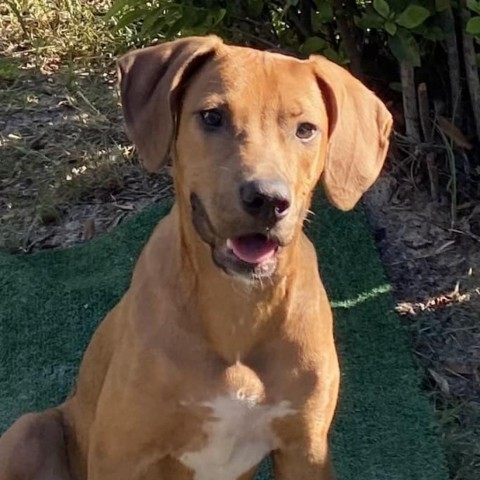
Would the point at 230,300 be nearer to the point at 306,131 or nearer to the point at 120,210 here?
the point at 306,131

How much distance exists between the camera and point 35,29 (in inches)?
259

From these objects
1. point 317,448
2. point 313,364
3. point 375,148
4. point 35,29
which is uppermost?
point 375,148

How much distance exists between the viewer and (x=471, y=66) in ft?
14.6

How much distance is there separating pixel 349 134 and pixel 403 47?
124 cm

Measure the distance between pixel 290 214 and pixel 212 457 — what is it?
0.70m

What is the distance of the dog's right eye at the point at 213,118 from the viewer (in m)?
2.82

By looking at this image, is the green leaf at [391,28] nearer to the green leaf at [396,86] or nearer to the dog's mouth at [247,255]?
the green leaf at [396,86]

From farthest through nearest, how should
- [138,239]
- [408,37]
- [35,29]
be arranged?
[35,29] < [138,239] < [408,37]

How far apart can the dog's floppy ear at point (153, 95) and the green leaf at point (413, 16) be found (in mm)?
1297

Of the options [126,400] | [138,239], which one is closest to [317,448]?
[126,400]

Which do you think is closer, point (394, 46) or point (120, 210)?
point (394, 46)

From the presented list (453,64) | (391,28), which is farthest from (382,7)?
(453,64)

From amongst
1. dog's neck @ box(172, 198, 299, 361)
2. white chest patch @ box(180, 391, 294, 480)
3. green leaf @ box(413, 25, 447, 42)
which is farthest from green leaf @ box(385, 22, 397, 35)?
white chest patch @ box(180, 391, 294, 480)

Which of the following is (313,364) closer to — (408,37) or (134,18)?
(408,37)
